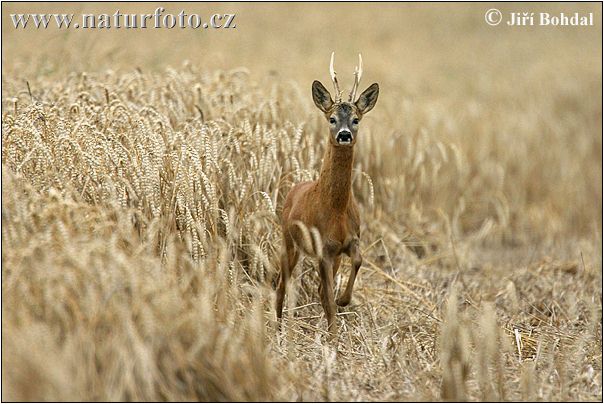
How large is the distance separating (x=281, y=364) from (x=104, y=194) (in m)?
1.63

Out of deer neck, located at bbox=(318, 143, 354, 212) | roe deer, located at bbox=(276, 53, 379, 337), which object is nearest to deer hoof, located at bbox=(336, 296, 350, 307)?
roe deer, located at bbox=(276, 53, 379, 337)

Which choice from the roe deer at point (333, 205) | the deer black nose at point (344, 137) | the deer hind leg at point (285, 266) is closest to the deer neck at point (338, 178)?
the roe deer at point (333, 205)

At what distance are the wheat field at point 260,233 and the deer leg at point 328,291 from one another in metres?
0.15

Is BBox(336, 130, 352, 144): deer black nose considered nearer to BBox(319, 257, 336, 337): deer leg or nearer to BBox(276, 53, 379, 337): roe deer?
BBox(276, 53, 379, 337): roe deer

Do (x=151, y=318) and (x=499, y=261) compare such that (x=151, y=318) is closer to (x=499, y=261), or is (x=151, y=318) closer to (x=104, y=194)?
(x=104, y=194)

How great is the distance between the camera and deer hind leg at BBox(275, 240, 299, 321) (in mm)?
6297

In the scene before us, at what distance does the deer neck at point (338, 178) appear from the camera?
5961 millimetres

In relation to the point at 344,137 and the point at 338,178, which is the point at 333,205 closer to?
the point at 338,178

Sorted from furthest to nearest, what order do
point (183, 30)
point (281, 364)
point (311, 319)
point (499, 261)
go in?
point (183, 30), point (499, 261), point (311, 319), point (281, 364)

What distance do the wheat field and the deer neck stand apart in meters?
0.50

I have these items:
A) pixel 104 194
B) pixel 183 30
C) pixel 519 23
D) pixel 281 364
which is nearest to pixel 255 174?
pixel 104 194

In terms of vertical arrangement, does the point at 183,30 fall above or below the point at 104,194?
above

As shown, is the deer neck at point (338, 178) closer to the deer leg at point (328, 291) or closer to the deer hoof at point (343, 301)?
the deer leg at point (328, 291)

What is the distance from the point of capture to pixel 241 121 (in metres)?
7.81
